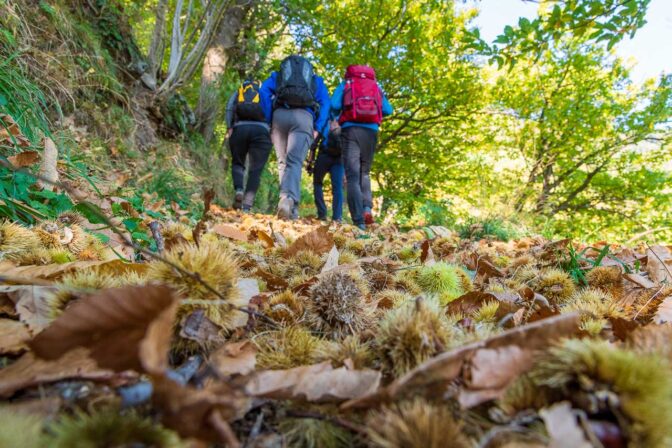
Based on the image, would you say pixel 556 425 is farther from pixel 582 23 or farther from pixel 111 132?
pixel 111 132

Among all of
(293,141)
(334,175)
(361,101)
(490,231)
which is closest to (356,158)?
A: (361,101)

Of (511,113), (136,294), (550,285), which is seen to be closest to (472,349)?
(136,294)

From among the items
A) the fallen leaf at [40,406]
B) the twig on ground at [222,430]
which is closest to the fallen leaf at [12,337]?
the fallen leaf at [40,406]

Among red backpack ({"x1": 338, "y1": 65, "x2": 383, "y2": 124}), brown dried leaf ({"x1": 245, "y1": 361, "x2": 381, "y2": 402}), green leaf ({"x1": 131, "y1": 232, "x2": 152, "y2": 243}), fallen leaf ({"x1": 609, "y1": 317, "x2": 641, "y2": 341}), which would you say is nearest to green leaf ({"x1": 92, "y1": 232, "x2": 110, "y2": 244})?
green leaf ({"x1": 131, "y1": 232, "x2": 152, "y2": 243})

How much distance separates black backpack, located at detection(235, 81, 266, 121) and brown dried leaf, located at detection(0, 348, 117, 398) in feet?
16.9

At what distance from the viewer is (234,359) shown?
67cm

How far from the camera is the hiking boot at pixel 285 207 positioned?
173 inches

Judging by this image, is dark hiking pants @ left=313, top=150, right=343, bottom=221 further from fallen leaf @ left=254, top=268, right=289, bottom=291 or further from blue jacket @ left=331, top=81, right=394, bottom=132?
fallen leaf @ left=254, top=268, right=289, bottom=291

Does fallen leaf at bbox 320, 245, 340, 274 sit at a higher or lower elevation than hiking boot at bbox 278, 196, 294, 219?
lower

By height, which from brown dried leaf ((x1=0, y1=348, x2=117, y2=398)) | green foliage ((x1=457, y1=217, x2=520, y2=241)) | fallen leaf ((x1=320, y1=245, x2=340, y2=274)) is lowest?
brown dried leaf ((x1=0, y1=348, x2=117, y2=398))

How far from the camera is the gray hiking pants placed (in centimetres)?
459

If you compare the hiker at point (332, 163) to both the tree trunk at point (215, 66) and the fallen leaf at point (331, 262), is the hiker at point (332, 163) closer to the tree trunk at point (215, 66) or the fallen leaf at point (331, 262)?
the tree trunk at point (215, 66)

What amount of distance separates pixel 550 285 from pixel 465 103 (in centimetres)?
1026

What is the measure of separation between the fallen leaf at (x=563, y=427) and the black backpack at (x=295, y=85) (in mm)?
4581
